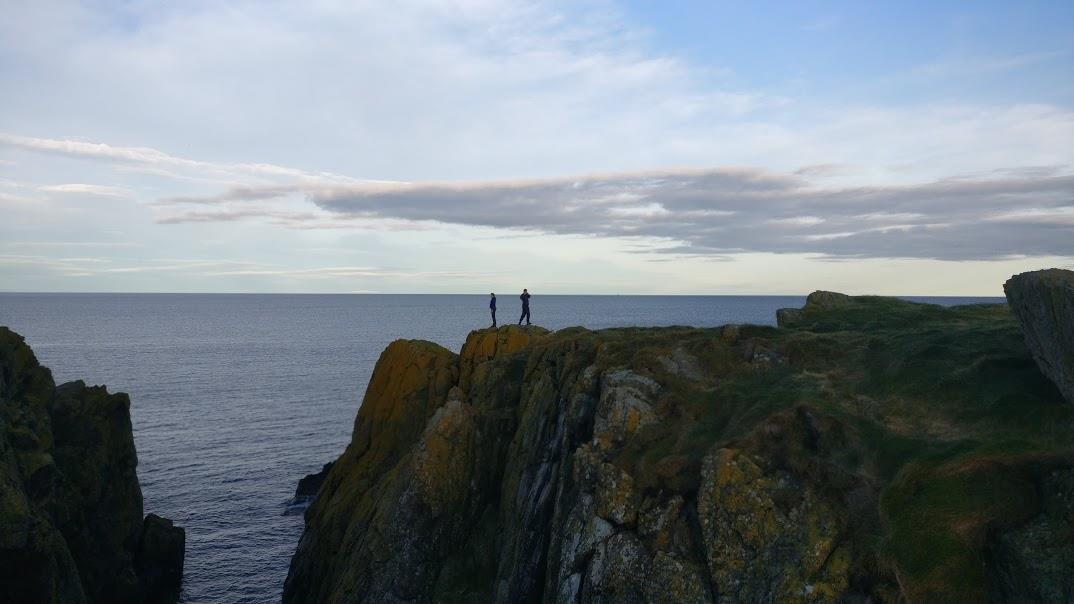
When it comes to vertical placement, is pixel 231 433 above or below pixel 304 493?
above

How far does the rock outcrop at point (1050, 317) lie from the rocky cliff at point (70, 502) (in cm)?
3830

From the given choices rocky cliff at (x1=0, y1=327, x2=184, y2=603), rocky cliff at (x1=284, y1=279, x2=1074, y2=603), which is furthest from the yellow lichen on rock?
rocky cliff at (x1=0, y1=327, x2=184, y2=603)

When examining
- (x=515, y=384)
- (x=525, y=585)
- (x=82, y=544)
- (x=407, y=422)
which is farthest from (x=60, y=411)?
(x=525, y=585)

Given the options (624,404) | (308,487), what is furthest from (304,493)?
(624,404)

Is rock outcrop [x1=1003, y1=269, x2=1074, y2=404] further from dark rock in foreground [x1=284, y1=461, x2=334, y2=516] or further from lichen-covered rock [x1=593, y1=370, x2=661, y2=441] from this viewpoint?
dark rock in foreground [x1=284, y1=461, x2=334, y2=516]

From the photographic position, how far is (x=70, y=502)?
126ft

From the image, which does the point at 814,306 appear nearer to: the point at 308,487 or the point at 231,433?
the point at 308,487

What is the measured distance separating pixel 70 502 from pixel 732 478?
3510 cm

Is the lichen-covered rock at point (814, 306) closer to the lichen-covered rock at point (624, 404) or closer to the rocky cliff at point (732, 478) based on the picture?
the rocky cliff at point (732, 478)

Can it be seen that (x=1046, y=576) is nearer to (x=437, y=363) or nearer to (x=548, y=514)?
(x=548, y=514)

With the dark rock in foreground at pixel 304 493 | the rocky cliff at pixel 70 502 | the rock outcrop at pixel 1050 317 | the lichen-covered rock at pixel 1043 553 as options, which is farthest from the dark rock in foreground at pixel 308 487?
the lichen-covered rock at pixel 1043 553

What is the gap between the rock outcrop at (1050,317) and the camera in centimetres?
2172

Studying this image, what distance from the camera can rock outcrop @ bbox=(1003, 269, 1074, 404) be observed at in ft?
71.3

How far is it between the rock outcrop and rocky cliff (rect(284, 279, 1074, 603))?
3.19ft
